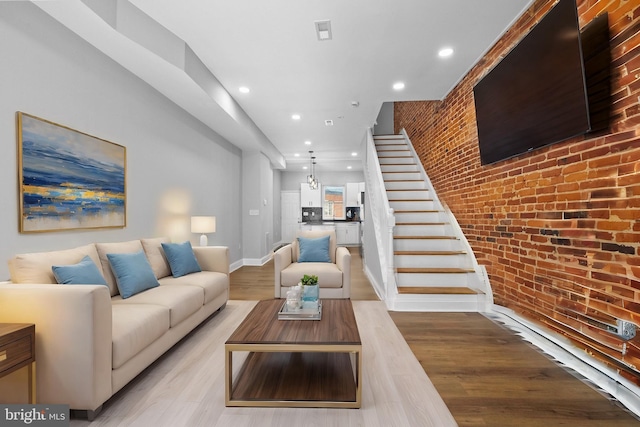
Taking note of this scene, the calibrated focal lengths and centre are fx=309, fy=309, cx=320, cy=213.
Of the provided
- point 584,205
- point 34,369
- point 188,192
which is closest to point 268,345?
point 34,369

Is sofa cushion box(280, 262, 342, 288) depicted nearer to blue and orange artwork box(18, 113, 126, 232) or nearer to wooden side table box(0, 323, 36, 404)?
blue and orange artwork box(18, 113, 126, 232)

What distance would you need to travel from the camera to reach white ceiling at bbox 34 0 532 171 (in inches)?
98.3

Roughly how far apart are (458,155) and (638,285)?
106 inches

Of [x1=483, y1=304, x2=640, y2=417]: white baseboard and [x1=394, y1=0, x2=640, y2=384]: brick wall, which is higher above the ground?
[x1=394, y1=0, x2=640, y2=384]: brick wall

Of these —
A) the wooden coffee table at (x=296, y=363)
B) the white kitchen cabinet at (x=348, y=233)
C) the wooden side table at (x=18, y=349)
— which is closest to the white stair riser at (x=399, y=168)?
the wooden coffee table at (x=296, y=363)

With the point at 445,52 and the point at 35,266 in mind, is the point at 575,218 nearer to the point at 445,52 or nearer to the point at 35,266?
the point at 445,52

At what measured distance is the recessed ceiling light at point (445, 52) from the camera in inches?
127

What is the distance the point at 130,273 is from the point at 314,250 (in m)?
2.16

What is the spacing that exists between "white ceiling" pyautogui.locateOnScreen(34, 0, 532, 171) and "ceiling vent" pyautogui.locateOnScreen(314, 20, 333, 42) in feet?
0.15

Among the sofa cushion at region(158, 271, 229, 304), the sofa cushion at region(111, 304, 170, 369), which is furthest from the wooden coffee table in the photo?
the sofa cushion at region(158, 271, 229, 304)

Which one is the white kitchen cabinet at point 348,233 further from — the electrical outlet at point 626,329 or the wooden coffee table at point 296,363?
the electrical outlet at point 626,329

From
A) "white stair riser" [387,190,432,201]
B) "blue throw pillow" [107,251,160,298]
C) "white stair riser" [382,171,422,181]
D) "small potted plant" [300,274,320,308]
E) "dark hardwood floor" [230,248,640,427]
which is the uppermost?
"white stair riser" [382,171,422,181]

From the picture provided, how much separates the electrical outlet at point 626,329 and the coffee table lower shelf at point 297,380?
1.52 m

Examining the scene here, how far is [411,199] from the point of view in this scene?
17.1ft
